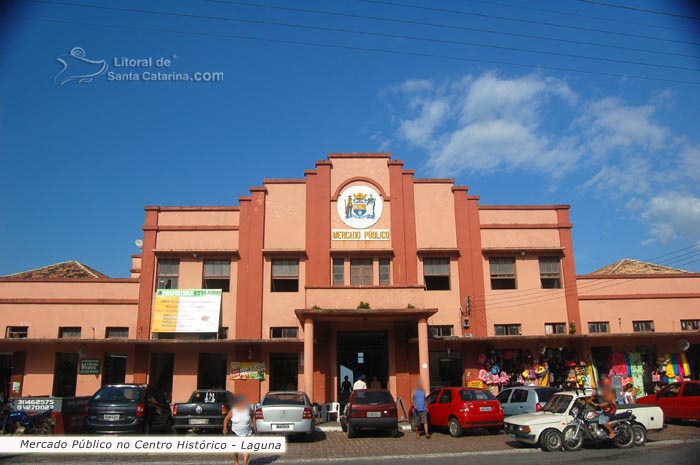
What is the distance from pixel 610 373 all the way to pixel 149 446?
20.2 meters

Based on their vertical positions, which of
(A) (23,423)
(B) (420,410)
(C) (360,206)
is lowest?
(A) (23,423)

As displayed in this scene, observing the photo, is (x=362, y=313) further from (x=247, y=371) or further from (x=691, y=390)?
(x=691, y=390)

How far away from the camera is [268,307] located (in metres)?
24.0

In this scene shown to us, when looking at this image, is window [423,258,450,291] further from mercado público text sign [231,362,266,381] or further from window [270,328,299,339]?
mercado público text sign [231,362,266,381]

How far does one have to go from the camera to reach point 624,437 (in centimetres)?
1440

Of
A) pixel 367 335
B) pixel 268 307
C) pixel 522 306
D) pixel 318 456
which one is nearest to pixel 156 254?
pixel 268 307

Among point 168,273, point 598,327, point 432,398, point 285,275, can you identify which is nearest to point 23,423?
point 168,273

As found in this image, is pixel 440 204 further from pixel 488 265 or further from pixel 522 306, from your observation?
pixel 522 306

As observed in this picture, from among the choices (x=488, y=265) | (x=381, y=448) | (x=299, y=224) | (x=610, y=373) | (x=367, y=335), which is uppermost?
(x=299, y=224)

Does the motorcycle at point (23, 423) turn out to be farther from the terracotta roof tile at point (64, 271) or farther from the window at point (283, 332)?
the terracotta roof tile at point (64, 271)

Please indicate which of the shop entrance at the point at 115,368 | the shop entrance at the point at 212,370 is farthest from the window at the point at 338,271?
the shop entrance at the point at 115,368

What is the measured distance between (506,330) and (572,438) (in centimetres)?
1029

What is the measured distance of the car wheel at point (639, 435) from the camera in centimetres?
1451

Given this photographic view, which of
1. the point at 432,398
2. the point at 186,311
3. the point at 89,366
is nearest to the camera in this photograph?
the point at 432,398
